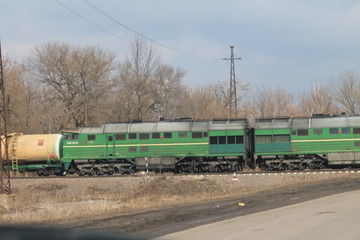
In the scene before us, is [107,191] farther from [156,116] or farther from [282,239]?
[156,116]

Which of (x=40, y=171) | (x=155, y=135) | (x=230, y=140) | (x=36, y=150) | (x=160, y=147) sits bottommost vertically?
(x=40, y=171)

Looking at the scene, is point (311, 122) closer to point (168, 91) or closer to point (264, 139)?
point (264, 139)

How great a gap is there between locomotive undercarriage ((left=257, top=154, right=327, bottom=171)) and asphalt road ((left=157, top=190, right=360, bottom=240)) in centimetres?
1781

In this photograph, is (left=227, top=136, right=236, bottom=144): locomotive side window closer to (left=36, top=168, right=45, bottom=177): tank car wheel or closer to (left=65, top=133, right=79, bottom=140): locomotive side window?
(left=65, top=133, right=79, bottom=140): locomotive side window

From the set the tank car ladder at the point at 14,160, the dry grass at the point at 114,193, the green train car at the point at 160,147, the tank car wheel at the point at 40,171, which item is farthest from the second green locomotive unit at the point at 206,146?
the dry grass at the point at 114,193

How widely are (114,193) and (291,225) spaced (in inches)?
566

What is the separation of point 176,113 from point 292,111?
64.7 feet

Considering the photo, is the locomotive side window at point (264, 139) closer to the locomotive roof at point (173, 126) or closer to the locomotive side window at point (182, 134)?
the locomotive roof at point (173, 126)

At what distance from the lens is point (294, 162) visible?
32031 mm

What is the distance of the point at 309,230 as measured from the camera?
991cm

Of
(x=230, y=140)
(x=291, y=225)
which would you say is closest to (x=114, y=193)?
(x=230, y=140)

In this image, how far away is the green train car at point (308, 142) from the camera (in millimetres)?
31344

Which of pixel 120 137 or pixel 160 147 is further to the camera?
pixel 120 137

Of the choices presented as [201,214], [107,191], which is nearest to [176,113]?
[107,191]
